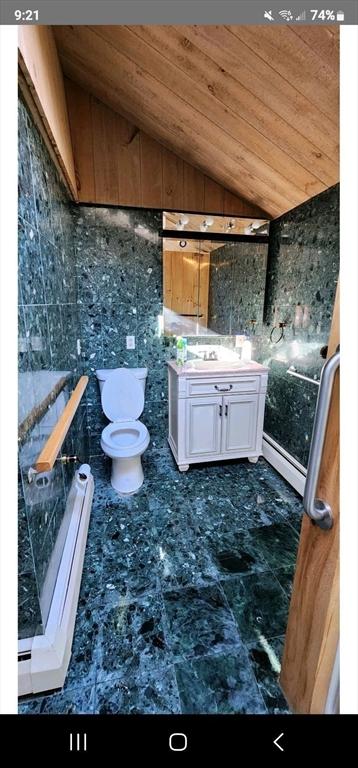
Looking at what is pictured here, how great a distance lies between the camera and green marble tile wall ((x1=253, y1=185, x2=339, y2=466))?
6.17ft

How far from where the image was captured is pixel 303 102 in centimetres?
129

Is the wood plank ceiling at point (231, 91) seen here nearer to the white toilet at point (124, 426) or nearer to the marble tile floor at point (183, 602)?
the white toilet at point (124, 426)

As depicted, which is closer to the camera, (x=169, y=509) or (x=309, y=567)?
(x=309, y=567)

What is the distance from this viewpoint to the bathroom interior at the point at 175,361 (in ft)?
3.38

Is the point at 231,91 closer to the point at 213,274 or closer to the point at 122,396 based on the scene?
the point at 213,274

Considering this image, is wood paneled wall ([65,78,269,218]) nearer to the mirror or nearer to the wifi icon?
the mirror

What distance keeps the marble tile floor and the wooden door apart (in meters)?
0.28

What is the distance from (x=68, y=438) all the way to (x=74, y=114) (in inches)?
82.9

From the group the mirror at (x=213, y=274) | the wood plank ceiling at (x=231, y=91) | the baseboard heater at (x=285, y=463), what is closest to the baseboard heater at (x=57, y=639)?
the baseboard heater at (x=285, y=463)

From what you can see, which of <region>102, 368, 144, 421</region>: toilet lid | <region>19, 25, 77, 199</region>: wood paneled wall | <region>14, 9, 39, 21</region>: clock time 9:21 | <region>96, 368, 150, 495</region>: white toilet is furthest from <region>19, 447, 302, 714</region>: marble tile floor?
<region>19, 25, 77, 199</region>: wood paneled wall

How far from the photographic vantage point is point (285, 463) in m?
2.30
